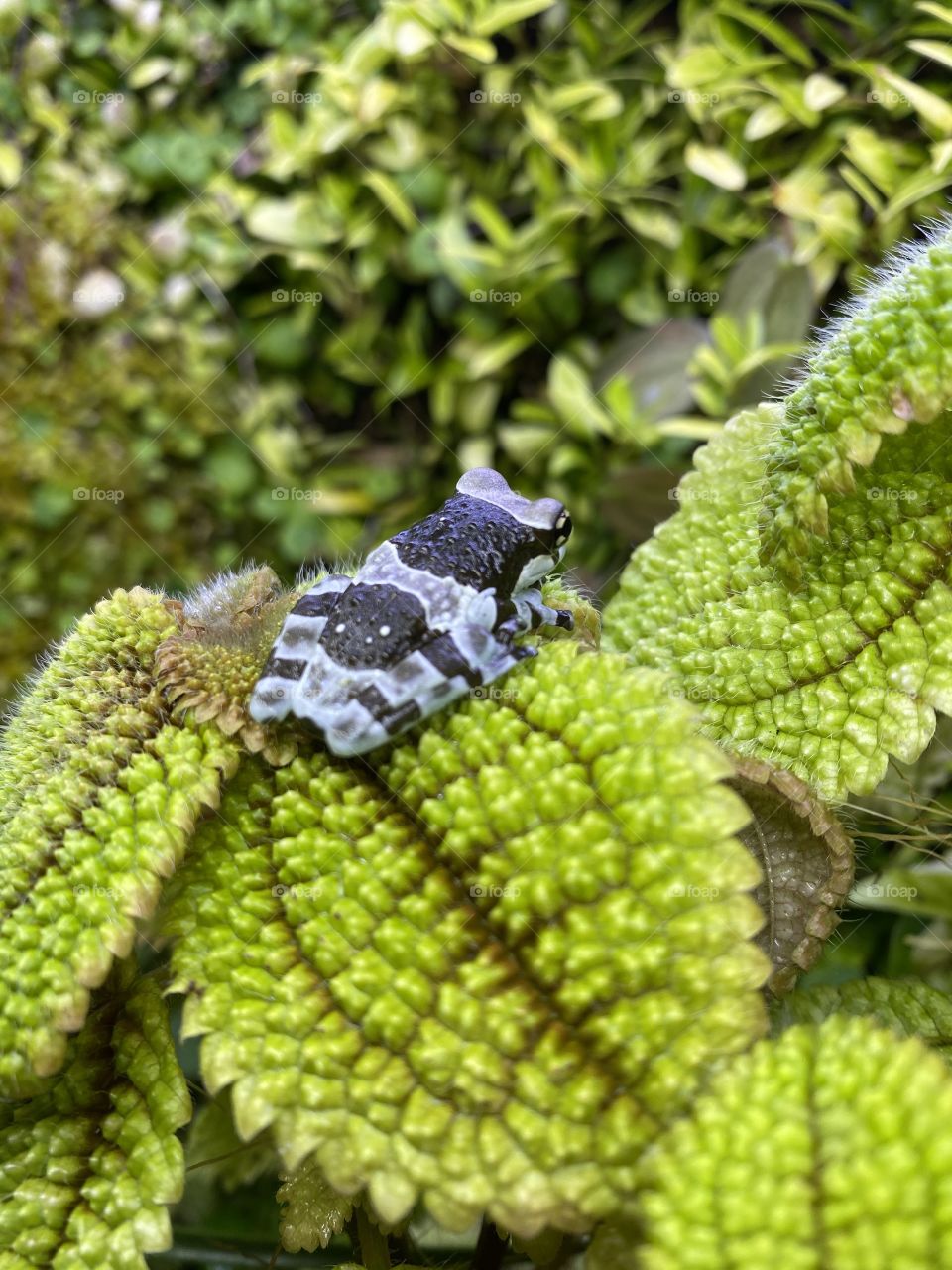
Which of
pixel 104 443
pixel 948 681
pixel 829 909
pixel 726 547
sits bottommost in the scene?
pixel 104 443

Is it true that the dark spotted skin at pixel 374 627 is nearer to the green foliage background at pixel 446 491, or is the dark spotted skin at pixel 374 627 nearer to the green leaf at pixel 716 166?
the green foliage background at pixel 446 491

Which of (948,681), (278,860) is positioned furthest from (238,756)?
(948,681)

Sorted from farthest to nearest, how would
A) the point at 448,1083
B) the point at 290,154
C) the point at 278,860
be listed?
1. the point at 290,154
2. the point at 278,860
3. the point at 448,1083

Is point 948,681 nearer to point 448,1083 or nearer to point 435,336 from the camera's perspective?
point 448,1083

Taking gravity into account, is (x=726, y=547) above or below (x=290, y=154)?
above

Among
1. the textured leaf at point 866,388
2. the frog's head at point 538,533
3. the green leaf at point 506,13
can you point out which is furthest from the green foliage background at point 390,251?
the textured leaf at point 866,388

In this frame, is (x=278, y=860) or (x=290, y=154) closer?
(x=278, y=860)

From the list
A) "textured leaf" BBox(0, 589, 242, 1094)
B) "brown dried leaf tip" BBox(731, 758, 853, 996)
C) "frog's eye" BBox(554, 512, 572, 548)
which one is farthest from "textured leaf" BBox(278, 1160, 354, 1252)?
"frog's eye" BBox(554, 512, 572, 548)

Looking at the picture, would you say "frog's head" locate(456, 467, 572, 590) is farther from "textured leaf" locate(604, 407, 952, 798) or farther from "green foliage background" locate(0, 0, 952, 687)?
"green foliage background" locate(0, 0, 952, 687)

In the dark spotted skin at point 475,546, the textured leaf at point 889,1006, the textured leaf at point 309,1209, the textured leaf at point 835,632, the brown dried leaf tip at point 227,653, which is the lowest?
the textured leaf at point 309,1209
